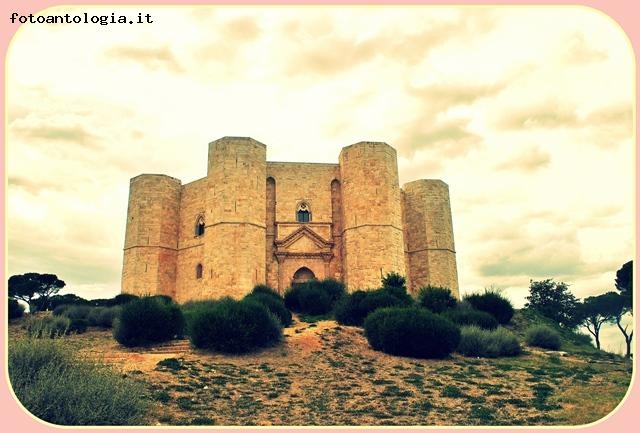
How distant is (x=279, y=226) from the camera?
2820 centimetres

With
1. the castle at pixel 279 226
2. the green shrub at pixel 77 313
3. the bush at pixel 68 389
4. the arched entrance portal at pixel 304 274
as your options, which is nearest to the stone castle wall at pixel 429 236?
the castle at pixel 279 226

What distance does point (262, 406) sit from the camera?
8.20 metres

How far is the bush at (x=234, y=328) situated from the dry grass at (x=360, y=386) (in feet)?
1.08

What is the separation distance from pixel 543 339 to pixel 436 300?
4.16 meters

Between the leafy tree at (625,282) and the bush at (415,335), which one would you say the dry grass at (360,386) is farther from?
the leafy tree at (625,282)

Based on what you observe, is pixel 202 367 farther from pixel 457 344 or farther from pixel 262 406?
pixel 457 344

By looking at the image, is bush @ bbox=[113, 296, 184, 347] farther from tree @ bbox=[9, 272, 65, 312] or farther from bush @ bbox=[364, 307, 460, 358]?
tree @ bbox=[9, 272, 65, 312]

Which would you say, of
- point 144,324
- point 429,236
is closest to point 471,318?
point 144,324

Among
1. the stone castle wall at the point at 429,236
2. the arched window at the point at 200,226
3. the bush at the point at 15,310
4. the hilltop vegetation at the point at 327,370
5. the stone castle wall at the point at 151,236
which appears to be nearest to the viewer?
the hilltop vegetation at the point at 327,370

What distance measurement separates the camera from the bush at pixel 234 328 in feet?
40.7

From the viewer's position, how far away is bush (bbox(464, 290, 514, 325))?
20312 millimetres

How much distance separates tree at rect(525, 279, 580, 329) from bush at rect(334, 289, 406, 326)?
2140cm

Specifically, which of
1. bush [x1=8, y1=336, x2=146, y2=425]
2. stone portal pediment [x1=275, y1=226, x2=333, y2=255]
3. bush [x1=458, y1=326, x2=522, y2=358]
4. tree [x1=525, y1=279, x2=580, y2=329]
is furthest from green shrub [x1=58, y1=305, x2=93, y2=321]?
tree [x1=525, y1=279, x2=580, y2=329]

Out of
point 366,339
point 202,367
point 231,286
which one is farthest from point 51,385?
point 231,286
